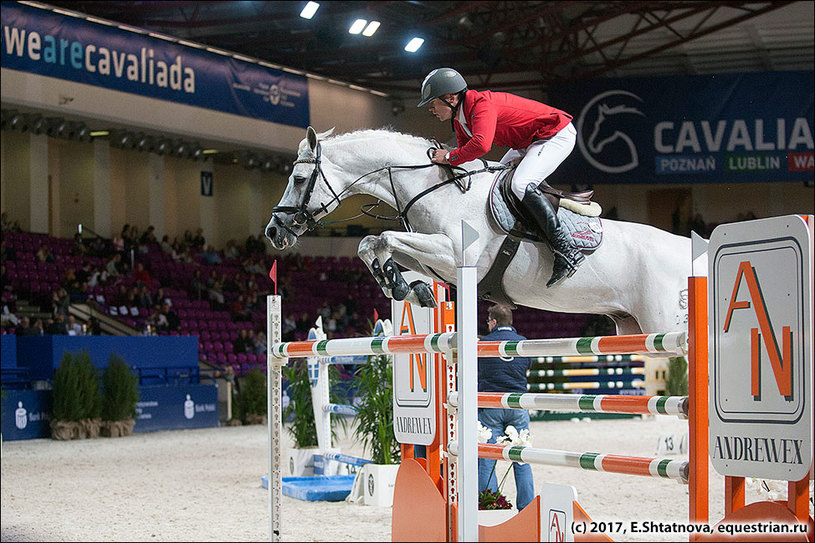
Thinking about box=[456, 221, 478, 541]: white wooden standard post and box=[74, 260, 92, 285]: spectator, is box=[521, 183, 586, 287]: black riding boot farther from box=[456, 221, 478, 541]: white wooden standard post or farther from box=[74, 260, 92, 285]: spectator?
box=[74, 260, 92, 285]: spectator

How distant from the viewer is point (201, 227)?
1877cm

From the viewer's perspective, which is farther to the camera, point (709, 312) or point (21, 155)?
point (21, 155)

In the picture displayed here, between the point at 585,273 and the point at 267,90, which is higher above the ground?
the point at 267,90

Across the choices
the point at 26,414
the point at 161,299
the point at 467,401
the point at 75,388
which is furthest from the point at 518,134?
A: the point at 161,299

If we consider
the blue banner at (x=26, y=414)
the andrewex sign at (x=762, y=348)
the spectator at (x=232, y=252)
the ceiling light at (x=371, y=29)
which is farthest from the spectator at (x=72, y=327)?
→ the andrewex sign at (x=762, y=348)

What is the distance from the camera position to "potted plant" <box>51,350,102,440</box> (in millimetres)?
9883

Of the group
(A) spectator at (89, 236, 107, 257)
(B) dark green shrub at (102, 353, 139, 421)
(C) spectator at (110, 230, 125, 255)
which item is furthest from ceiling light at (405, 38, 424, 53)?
(A) spectator at (89, 236, 107, 257)

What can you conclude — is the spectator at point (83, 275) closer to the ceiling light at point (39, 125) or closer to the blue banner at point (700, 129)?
the ceiling light at point (39, 125)

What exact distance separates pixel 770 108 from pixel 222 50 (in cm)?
930

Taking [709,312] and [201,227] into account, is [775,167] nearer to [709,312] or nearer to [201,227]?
[201,227]

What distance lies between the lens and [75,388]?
388 inches

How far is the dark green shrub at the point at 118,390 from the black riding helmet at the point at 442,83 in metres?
8.01

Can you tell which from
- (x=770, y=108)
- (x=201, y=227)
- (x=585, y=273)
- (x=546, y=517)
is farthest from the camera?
(x=201, y=227)

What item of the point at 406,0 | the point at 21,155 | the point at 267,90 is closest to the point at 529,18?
the point at 406,0
